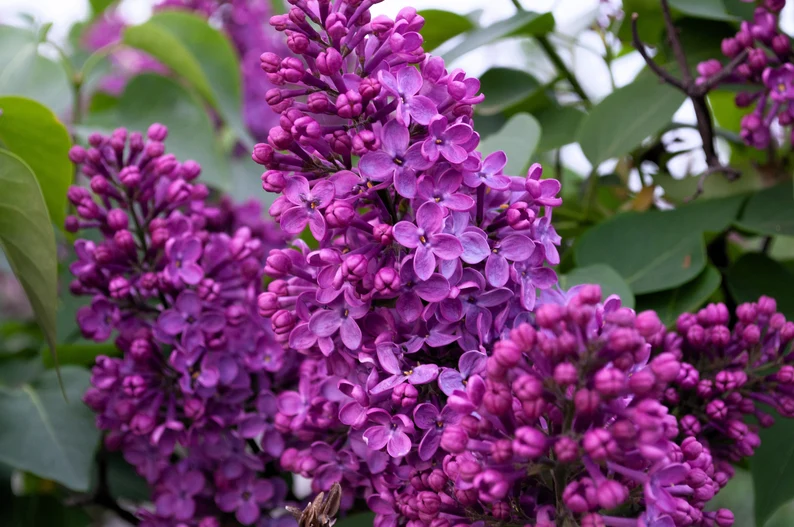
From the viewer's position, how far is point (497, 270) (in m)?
0.47

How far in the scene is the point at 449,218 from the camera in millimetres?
473

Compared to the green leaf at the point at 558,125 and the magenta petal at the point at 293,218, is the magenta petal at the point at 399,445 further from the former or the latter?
the green leaf at the point at 558,125

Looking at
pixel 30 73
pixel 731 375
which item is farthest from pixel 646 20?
pixel 30 73

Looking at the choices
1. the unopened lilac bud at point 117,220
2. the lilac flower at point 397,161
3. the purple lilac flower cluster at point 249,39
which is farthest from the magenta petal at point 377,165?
the purple lilac flower cluster at point 249,39

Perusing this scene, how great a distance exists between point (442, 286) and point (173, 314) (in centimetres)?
29

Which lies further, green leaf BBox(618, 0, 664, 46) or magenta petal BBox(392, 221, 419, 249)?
green leaf BBox(618, 0, 664, 46)

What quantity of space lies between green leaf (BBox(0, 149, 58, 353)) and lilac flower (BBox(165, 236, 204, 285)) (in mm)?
92

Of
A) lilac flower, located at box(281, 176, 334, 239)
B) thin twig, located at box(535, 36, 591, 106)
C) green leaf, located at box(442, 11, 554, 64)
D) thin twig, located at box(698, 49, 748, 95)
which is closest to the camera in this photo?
lilac flower, located at box(281, 176, 334, 239)

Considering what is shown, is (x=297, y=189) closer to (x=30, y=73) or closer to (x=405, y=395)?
(x=405, y=395)

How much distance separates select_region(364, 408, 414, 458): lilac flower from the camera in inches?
18.2

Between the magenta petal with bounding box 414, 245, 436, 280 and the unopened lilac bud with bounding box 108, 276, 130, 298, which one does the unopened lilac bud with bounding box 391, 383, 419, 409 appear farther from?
the unopened lilac bud with bounding box 108, 276, 130, 298

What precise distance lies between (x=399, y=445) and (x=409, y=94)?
206 mm

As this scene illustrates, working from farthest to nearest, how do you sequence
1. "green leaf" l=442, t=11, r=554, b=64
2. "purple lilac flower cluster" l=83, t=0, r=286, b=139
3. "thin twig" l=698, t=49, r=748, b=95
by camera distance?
"purple lilac flower cluster" l=83, t=0, r=286, b=139
"green leaf" l=442, t=11, r=554, b=64
"thin twig" l=698, t=49, r=748, b=95

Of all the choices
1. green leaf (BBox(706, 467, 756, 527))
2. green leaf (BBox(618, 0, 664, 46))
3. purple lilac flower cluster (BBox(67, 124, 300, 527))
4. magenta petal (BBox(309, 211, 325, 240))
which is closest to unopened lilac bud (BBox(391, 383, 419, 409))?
magenta petal (BBox(309, 211, 325, 240))
